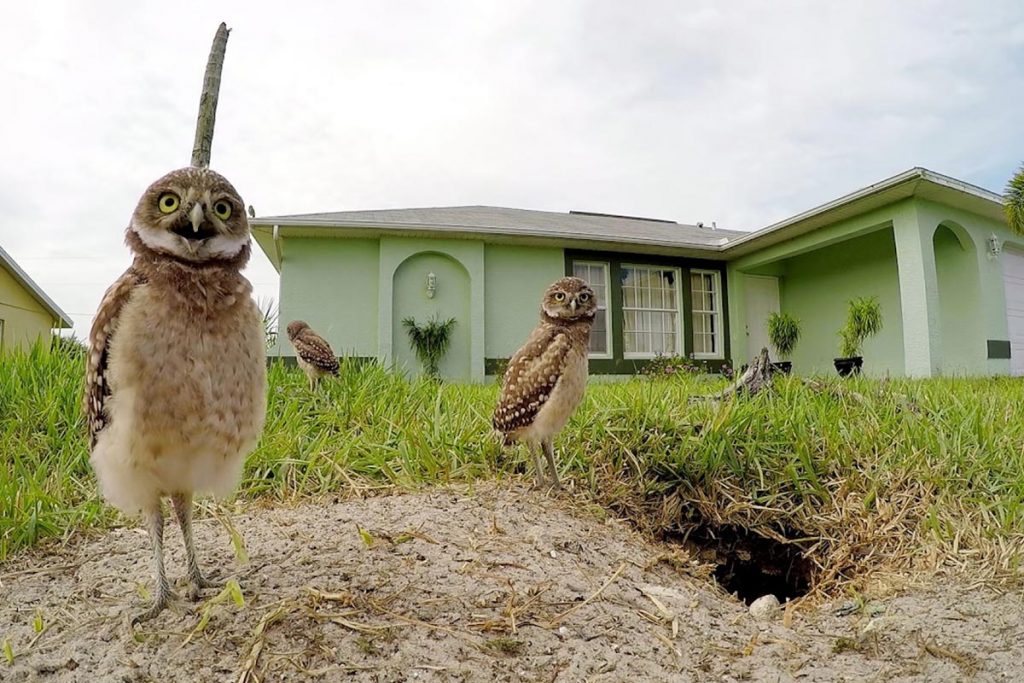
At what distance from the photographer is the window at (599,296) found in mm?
13891

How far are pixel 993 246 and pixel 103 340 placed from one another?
14756mm

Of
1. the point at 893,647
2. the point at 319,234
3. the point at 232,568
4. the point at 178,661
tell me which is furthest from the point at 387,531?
the point at 319,234

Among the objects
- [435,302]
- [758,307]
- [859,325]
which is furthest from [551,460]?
[758,307]

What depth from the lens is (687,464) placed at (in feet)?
A: 11.0

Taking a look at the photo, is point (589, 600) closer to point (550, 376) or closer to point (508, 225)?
point (550, 376)

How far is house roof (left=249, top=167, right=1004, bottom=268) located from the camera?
1083 cm

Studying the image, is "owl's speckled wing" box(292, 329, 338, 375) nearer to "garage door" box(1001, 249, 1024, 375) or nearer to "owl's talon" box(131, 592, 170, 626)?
A: "owl's talon" box(131, 592, 170, 626)

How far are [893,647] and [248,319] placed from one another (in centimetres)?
221

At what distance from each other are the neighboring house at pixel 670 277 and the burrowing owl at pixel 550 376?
835 centimetres

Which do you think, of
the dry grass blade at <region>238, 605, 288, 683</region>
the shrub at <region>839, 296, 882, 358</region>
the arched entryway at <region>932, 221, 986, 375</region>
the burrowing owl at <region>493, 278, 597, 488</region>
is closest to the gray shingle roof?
the shrub at <region>839, 296, 882, 358</region>

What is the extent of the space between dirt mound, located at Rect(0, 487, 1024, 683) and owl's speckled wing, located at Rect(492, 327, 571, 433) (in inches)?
19.7

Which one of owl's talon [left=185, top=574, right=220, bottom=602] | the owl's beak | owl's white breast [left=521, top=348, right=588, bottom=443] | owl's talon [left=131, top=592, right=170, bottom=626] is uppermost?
the owl's beak

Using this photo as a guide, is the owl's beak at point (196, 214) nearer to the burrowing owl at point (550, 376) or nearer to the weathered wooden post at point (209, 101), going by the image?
the burrowing owl at point (550, 376)

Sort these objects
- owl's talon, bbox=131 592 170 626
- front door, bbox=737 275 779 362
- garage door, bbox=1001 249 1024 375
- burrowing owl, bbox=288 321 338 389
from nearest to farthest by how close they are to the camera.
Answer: owl's talon, bbox=131 592 170 626, burrowing owl, bbox=288 321 338 389, garage door, bbox=1001 249 1024 375, front door, bbox=737 275 779 362
